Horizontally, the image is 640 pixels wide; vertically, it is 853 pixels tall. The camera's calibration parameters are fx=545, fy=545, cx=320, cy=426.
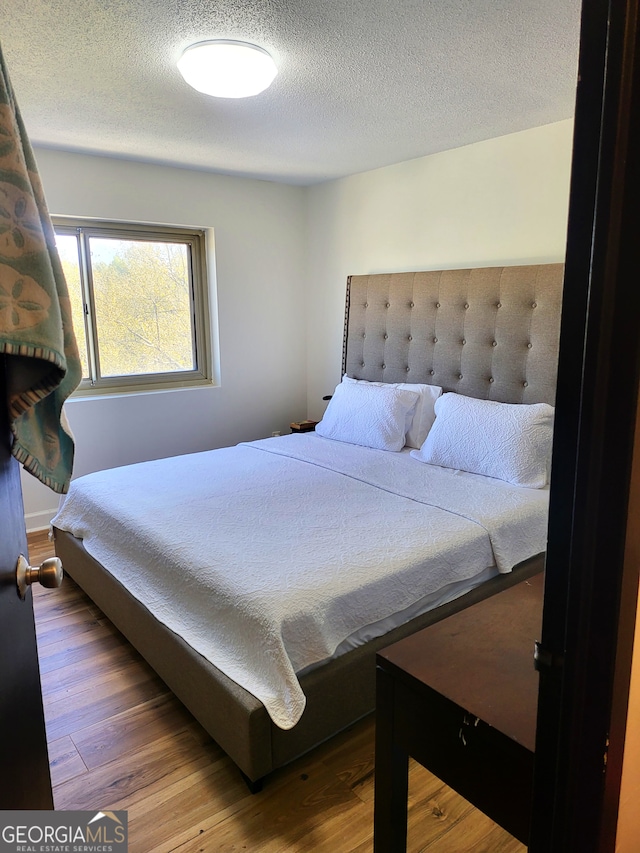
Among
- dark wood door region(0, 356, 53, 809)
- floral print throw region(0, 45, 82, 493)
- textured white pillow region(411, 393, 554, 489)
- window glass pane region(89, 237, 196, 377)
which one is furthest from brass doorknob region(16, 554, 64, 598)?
window glass pane region(89, 237, 196, 377)

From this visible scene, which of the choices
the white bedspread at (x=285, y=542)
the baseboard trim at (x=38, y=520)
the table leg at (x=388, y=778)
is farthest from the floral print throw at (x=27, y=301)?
the baseboard trim at (x=38, y=520)

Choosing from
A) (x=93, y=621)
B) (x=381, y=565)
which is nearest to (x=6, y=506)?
(x=381, y=565)

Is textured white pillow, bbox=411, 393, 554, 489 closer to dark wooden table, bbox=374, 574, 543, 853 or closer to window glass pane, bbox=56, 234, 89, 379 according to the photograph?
dark wooden table, bbox=374, 574, 543, 853

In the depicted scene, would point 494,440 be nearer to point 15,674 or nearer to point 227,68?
point 227,68

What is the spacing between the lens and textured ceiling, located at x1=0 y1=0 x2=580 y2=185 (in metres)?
1.77

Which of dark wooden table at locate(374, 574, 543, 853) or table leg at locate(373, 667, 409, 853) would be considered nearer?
dark wooden table at locate(374, 574, 543, 853)

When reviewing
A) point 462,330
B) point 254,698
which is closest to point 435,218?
point 462,330

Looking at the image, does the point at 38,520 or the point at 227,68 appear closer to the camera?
the point at 227,68

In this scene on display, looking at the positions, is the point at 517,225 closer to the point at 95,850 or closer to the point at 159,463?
the point at 159,463

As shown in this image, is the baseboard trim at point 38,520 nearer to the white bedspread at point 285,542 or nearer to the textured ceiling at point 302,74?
the white bedspread at point 285,542

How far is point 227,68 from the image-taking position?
2029mm

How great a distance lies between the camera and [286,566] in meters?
1.84

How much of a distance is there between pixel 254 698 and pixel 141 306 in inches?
118

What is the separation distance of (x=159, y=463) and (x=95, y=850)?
2.06 metres
